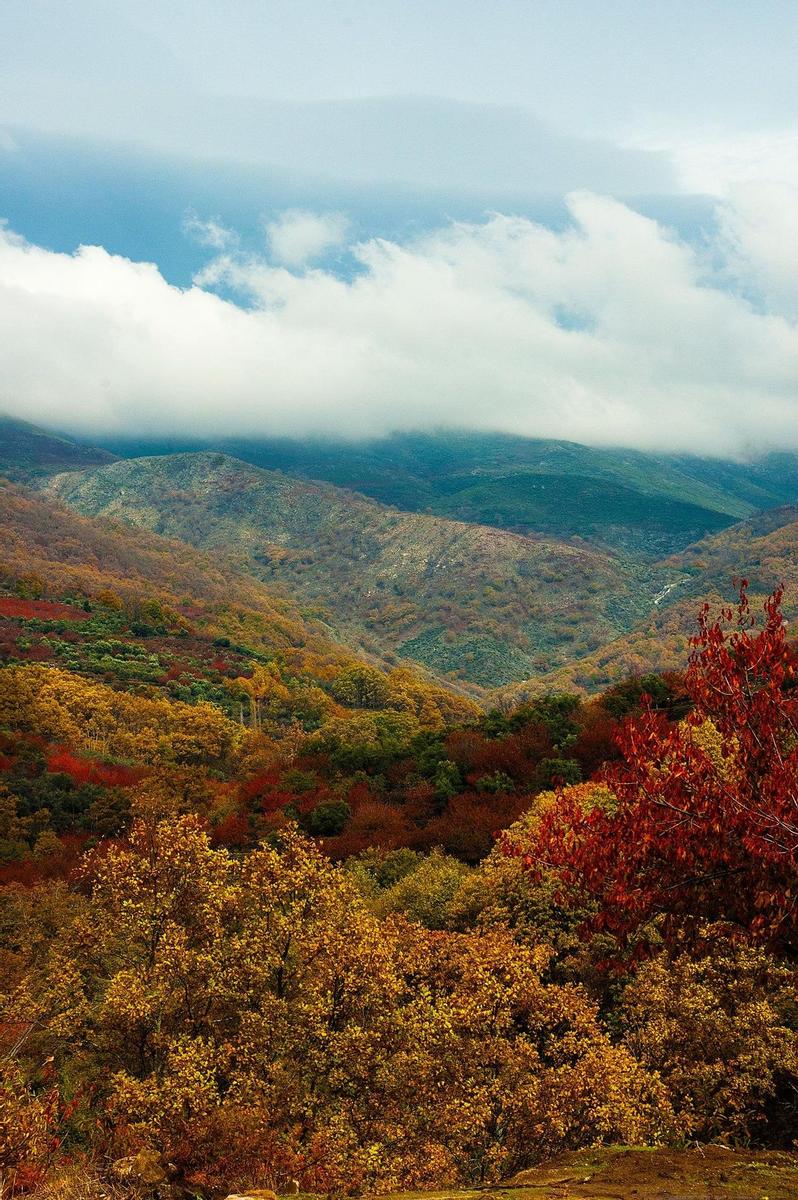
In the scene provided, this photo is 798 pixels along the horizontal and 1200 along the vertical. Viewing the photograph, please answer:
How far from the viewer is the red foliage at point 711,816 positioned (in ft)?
27.8

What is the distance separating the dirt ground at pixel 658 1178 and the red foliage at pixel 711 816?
217 cm

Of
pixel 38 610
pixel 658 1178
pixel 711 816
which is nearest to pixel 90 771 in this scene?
pixel 711 816

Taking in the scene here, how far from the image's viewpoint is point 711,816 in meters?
8.73

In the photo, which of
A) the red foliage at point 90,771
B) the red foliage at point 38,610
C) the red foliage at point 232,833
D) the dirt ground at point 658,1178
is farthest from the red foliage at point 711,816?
the red foliage at point 38,610

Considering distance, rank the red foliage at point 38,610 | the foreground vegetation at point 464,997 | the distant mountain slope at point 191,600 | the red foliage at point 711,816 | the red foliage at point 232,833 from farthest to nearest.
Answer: the distant mountain slope at point 191,600
the red foliage at point 38,610
the red foliage at point 232,833
the foreground vegetation at point 464,997
the red foliage at point 711,816

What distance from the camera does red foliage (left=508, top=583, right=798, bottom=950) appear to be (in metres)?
8.47

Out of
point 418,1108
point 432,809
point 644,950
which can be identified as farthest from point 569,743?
point 644,950

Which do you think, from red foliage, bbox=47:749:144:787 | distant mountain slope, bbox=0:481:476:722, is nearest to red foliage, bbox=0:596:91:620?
distant mountain slope, bbox=0:481:476:722

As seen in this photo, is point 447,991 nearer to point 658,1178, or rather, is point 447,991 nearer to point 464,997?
point 464,997

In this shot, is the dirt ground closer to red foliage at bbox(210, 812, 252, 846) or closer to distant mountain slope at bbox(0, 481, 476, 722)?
red foliage at bbox(210, 812, 252, 846)

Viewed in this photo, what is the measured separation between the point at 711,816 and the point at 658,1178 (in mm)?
3560

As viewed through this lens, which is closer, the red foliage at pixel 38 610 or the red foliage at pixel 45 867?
the red foliage at pixel 45 867

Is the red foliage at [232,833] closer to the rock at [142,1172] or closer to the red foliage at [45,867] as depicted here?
the red foliage at [45,867]

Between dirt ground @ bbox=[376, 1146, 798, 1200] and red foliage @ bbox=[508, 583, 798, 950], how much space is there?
2174 mm
